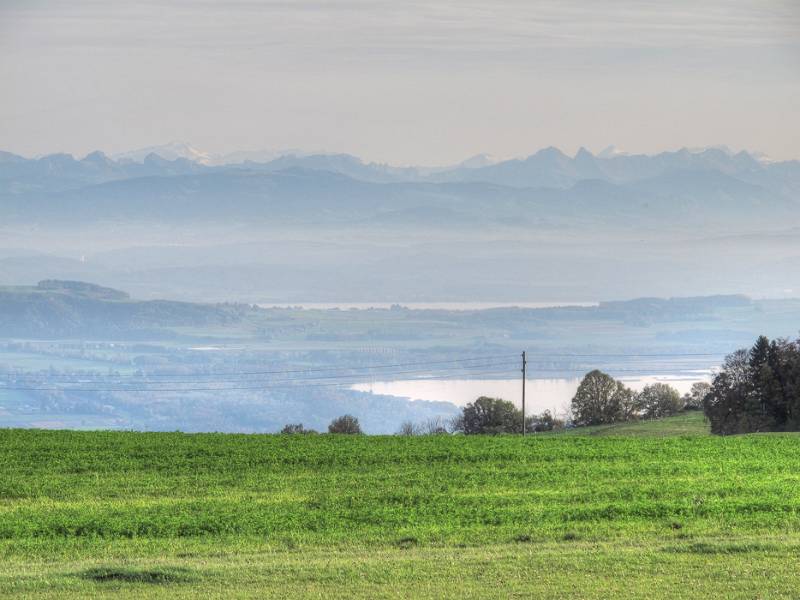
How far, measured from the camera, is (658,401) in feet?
300

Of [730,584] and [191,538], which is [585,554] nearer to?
[730,584]

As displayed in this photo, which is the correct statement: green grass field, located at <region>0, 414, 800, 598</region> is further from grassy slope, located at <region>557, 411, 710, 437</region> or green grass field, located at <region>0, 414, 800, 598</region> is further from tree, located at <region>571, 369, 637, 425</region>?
tree, located at <region>571, 369, 637, 425</region>

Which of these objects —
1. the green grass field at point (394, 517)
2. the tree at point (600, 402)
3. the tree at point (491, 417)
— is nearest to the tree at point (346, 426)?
the tree at point (491, 417)

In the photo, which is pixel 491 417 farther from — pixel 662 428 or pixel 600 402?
pixel 662 428

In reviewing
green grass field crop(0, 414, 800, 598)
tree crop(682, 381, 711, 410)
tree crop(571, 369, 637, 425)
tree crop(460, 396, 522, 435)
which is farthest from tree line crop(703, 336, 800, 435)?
tree crop(682, 381, 711, 410)

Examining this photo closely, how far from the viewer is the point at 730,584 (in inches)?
672

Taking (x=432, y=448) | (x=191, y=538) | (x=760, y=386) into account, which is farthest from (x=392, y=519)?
(x=760, y=386)

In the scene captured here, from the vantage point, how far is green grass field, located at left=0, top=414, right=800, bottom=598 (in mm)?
17438

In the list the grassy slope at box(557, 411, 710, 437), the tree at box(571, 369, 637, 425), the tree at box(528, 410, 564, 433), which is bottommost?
the grassy slope at box(557, 411, 710, 437)

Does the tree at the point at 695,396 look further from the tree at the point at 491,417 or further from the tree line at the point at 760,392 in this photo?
the tree line at the point at 760,392

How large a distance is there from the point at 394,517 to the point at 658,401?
70.8m

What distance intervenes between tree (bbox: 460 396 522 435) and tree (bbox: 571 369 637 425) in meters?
4.68

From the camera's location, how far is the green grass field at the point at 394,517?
687 inches

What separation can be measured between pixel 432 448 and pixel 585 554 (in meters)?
16.1
